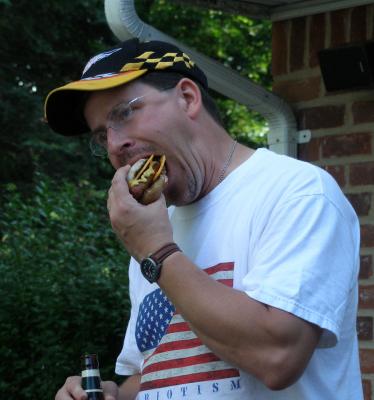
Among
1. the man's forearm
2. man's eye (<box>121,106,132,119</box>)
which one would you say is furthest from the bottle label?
man's eye (<box>121,106,132,119</box>)

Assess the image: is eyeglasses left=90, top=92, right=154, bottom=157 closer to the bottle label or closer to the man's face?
the man's face

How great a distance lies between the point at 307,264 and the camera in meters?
1.93

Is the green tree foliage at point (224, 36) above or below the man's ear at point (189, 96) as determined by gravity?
above

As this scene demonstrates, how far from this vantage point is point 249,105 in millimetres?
3850

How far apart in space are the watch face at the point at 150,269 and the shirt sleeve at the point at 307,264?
7.9 inches

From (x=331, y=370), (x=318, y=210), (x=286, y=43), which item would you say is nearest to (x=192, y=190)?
(x=318, y=210)

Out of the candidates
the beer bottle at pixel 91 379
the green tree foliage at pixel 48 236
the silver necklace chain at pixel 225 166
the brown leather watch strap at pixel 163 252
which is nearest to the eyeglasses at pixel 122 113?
the silver necklace chain at pixel 225 166

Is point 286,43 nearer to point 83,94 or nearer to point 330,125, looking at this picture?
point 330,125

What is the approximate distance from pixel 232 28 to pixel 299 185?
13.2 m

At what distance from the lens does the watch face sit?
2006mm

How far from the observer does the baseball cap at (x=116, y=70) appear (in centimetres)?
229

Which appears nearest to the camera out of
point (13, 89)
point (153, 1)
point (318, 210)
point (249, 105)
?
point (318, 210)

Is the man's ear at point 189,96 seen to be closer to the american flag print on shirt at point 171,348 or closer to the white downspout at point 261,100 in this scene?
the american flag print on shirt at point 171,348

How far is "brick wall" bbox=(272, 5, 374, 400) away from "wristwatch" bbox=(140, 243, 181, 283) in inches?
66.0
